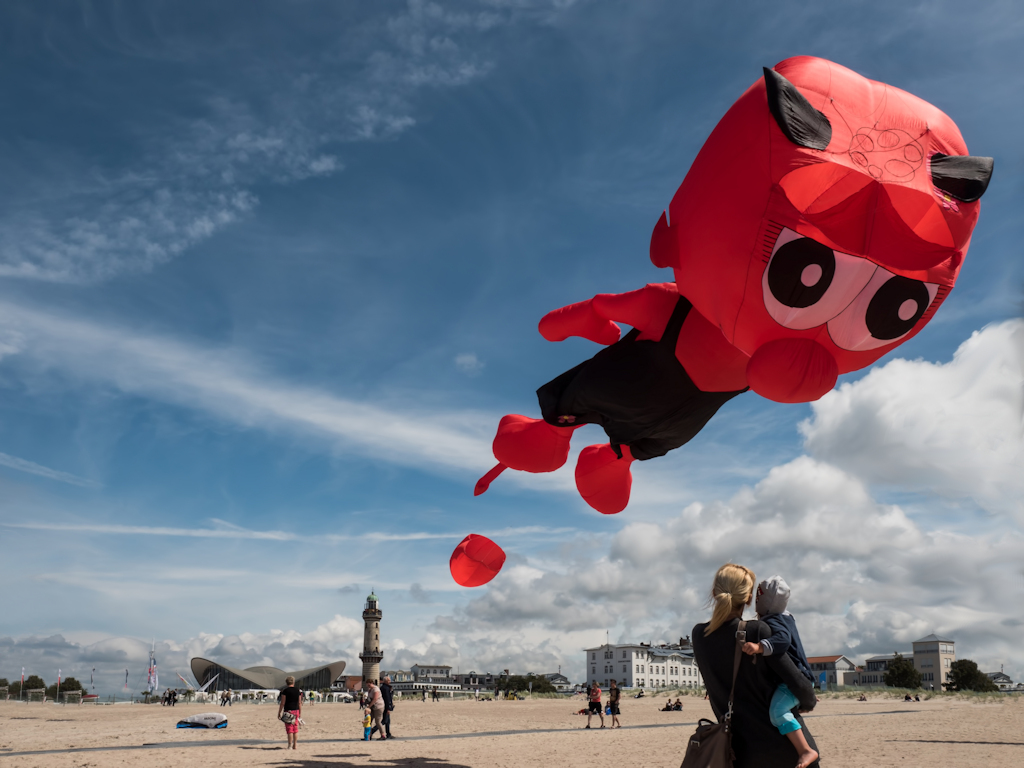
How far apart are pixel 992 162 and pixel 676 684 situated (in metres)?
121

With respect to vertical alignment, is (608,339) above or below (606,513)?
above

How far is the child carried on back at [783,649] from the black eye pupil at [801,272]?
164 centimetres

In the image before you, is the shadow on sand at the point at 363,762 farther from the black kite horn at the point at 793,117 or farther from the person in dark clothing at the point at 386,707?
the black kite horn at the point at 793,117

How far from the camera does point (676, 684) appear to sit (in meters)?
114

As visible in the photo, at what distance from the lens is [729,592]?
3.38m

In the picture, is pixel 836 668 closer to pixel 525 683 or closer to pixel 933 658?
pixel 933 658

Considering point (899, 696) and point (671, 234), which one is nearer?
point (671, 234)

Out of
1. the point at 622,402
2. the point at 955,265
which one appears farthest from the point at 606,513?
the point at 955,265

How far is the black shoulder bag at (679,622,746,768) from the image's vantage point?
127 inches

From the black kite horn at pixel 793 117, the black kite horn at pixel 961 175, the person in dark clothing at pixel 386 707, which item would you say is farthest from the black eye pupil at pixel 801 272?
the person in dark clothing at pixel 386 707

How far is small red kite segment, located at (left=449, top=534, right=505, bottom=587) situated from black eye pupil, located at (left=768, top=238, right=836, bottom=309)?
15.8 feet

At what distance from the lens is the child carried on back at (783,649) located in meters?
3.15

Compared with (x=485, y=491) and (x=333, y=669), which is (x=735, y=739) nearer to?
(x=485, y=491)

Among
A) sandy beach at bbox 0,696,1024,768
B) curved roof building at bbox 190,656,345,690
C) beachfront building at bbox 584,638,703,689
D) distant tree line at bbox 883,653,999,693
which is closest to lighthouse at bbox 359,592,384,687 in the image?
curved roof building at bbox 190,656,345,690
